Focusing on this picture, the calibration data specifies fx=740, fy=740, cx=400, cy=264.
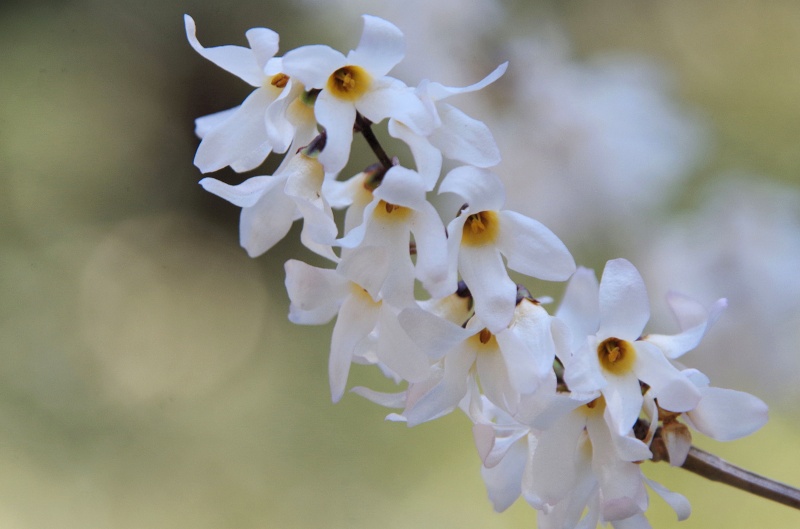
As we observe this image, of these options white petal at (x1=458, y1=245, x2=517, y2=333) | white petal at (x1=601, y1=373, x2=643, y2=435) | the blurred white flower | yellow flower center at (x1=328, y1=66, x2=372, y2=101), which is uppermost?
yellow flower center at (x1=328, y1=66, x2=372, y2=101)

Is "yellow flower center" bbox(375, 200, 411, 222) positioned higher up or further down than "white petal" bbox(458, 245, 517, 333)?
higher up

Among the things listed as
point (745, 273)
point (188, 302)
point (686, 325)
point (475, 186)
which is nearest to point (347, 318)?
point (475, 186)

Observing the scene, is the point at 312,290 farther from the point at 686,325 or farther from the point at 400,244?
the point at 686,325

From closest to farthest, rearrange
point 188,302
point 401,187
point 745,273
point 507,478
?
point 401,187 → point 507,478 → point 745,273 → point 188,302

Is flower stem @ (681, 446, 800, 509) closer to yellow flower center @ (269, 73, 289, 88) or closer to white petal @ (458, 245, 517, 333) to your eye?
white petal @ (458, 245, 517, 333)

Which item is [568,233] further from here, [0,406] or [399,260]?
[0,406]

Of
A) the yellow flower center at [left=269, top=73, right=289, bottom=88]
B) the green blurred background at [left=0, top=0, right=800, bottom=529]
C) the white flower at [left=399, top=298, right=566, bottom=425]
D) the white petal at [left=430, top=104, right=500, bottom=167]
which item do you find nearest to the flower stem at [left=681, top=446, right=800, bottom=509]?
the white flower at [left=399, top=298, right=566, bottom=425]

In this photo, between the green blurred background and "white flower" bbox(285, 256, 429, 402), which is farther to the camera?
the green blurred background
